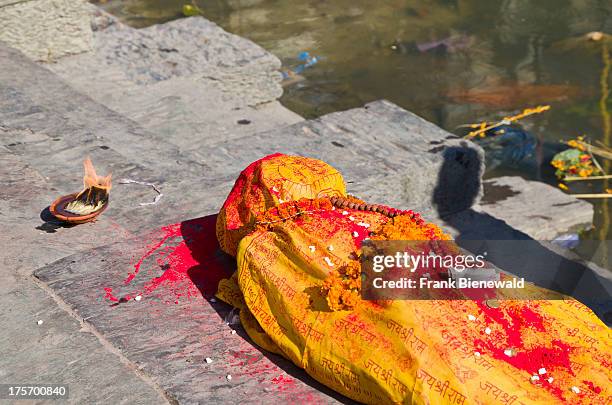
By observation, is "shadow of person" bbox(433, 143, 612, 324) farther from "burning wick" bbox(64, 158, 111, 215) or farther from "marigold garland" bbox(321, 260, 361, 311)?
"marigold garland" bbox(321, 260, 361, 311)

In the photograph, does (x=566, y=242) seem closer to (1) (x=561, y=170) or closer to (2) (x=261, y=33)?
(1) (x=561, y=170)

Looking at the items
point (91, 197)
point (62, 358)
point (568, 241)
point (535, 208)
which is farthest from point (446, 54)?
point (62, 358)

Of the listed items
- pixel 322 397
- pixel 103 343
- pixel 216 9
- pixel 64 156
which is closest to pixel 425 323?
pixel 322 397

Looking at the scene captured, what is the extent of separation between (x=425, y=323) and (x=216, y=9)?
7341mm

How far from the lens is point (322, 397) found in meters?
3.43

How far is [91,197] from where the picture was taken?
183 inches

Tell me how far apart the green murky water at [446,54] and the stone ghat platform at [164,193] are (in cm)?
74

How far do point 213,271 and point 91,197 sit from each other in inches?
34.9

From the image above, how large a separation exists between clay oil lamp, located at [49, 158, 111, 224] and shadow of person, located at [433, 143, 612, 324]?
209 centimetres

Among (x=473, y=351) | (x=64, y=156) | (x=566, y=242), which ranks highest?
(x=473, y=351)

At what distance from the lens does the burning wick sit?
4.61m

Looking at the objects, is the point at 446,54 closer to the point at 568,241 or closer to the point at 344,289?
the point at 568,241

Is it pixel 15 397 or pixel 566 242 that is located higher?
pixel 15 397

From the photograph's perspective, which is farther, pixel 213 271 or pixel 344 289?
pixel 213 271
